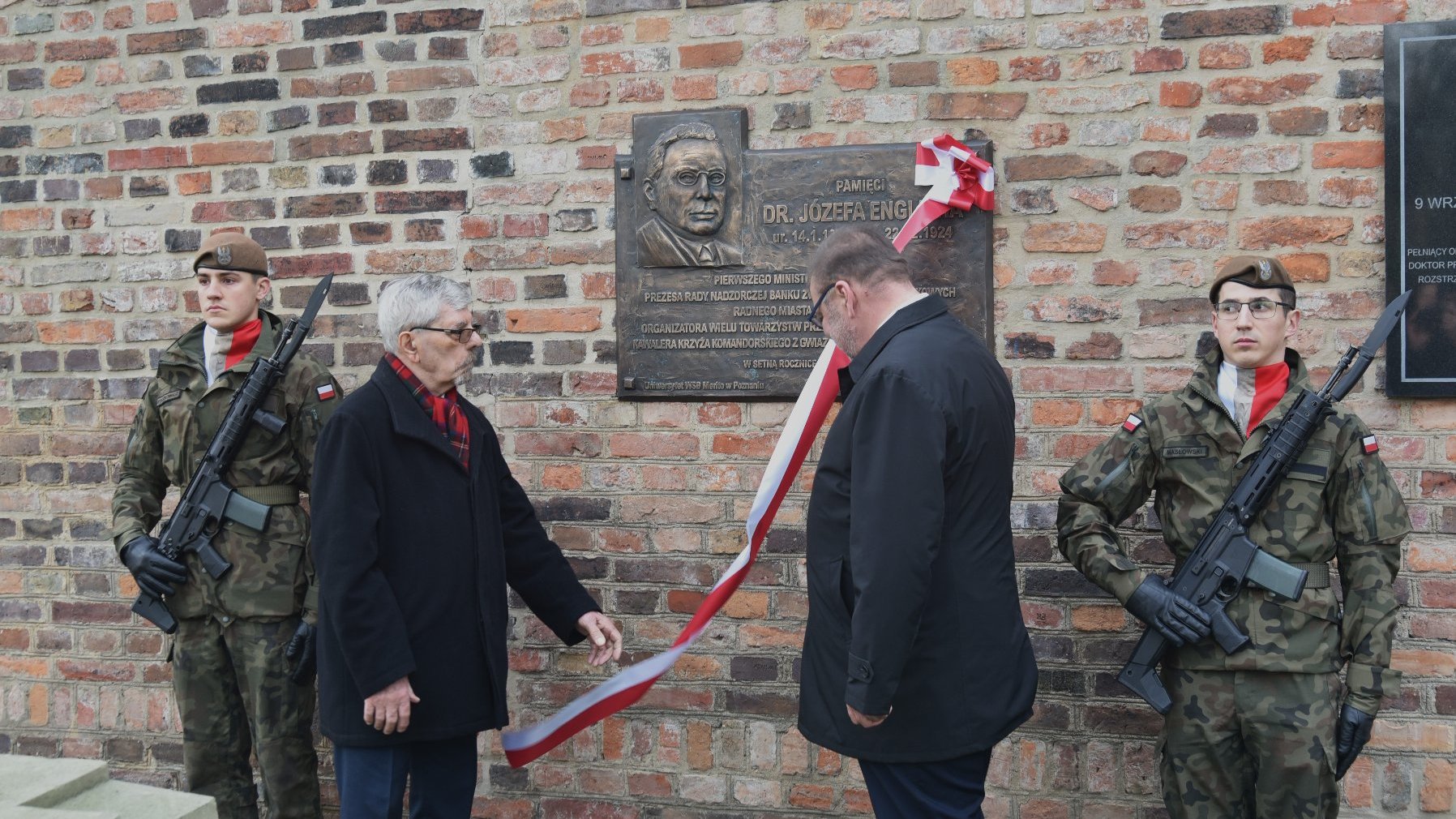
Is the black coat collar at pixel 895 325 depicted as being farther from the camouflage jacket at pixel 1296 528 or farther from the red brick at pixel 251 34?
the red brick at pixel 251 34

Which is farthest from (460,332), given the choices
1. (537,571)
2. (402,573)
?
(537,571)

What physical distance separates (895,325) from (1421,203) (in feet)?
5.55

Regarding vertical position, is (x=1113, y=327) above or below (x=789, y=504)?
above

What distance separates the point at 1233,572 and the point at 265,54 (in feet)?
11.2

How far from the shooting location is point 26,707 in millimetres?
4402

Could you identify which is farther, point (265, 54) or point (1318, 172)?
point (265, 54)

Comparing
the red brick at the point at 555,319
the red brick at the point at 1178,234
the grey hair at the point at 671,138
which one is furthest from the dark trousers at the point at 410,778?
the red brick at the point at 1178,234

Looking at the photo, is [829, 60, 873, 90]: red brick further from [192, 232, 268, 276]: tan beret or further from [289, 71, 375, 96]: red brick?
[192, 232, 268, 276]: tan beret

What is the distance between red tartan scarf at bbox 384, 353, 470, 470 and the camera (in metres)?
3.12

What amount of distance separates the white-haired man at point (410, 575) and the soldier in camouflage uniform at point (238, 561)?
55 centimetres

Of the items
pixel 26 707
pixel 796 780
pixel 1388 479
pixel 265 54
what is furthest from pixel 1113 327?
pixel 26 707

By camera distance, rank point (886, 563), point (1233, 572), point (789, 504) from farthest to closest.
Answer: point (789, 504), point (1233, 572), point (886, 563)

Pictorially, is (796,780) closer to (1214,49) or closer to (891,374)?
(891,374)

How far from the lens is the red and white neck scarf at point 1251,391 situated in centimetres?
311
